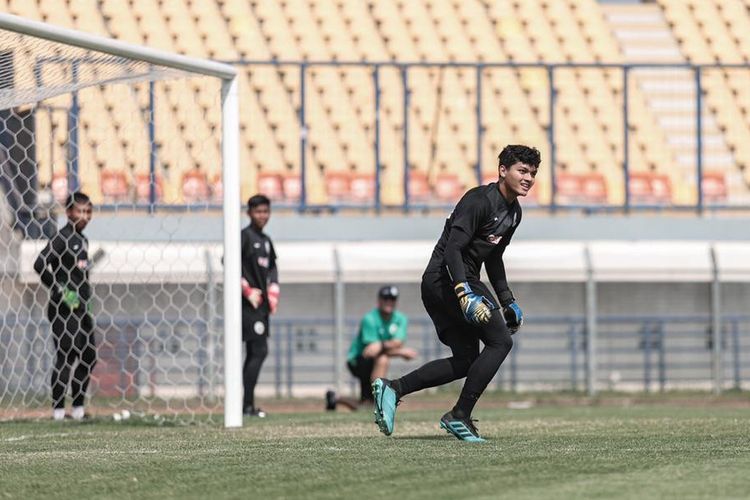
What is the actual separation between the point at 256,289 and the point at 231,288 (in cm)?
168

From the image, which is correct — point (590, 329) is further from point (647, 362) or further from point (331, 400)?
point (331, 400)

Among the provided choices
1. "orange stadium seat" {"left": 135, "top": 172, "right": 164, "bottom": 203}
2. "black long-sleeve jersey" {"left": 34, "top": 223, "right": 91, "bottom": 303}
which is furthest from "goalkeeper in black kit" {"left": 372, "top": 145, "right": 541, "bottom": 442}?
"orange stadium seat" {"left": 135, "top": 172, "right": 164, "bottom": 203}

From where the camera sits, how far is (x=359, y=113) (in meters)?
18.0

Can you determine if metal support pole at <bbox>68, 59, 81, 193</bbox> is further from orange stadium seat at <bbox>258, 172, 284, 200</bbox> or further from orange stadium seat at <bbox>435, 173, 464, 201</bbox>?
orange stadium seat at <bbox>435, 173, 464, 201</bbox>

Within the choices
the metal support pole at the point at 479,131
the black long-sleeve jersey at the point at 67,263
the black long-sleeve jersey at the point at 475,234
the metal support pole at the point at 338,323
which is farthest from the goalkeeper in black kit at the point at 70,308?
the metal support pole at the point at 479,131

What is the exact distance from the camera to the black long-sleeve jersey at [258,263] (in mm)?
11727

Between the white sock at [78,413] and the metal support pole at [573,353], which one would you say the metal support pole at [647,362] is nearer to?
the metal support pole at [573,353]

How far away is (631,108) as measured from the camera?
Result: 1948cm

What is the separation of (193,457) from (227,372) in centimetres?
301

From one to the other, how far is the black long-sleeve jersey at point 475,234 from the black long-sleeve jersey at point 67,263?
4336 millimetres

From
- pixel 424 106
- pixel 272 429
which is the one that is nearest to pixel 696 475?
pixel 272 429

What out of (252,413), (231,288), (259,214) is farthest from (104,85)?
(252,413)

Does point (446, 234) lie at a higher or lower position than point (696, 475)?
higher

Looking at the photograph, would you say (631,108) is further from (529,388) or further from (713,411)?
(713,411)
